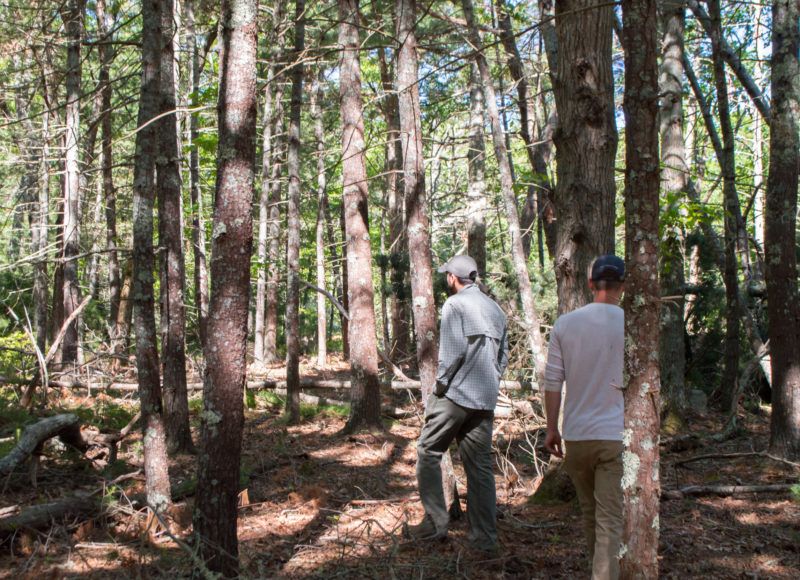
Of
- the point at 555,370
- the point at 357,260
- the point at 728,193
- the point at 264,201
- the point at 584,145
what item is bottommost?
the point at 555,370

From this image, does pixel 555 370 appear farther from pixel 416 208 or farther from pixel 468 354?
pixel 416 208

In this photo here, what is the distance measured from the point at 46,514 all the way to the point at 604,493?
476 centimetres

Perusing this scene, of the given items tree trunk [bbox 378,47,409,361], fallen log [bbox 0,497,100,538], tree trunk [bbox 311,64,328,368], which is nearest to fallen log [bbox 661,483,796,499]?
fallen log [bbox 0,497,100,538]

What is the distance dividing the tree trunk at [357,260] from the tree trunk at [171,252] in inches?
103

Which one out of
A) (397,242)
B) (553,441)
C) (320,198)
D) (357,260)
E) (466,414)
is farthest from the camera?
(320,198)

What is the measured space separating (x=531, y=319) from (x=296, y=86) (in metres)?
5.93

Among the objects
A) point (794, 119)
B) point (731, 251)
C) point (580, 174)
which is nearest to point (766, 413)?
point (731, 251)

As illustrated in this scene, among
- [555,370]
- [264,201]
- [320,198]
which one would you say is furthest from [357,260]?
[264,201]

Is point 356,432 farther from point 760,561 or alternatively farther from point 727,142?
point 727,142

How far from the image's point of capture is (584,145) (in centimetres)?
521

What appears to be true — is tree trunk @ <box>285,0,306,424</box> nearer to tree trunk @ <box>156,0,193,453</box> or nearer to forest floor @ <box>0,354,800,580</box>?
forest floor @ <box>0,354,800,580</box>

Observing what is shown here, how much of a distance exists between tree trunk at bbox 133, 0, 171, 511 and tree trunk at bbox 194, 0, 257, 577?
61.1 inches

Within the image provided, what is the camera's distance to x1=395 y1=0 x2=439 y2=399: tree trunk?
5.75m

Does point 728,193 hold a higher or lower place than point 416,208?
higher
